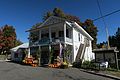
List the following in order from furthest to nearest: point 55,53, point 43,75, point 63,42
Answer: point 55,53 < point 63,42 < point 43,75

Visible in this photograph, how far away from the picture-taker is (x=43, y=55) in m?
33.2

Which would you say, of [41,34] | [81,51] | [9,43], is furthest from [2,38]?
[81,51]

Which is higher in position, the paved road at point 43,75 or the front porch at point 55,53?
the front porch at point 55,53

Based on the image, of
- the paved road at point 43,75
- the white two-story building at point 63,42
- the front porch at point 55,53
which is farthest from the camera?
the white two-story building at point 63,42

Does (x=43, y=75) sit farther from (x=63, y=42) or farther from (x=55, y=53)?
(x=55, y=53)

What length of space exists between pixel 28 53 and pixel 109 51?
15.4 meters

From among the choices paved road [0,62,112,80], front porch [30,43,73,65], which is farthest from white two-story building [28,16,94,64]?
paved road [0,62,112,80]

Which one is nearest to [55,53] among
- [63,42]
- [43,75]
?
[63,42]

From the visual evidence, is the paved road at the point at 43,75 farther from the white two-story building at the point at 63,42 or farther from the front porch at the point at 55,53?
the white two-story building at the point at 63,42

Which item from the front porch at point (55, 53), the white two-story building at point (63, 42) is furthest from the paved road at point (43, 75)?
the white two-story building at point (63, 42)

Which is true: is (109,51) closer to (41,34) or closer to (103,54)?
(103,54)

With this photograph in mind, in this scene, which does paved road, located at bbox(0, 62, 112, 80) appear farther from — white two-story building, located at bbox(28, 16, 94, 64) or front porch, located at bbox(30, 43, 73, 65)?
white two-story building, located at bbox(28, 16, 94, 64)

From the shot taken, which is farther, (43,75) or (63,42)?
(63,42)

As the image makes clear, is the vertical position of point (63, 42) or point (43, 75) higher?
point (63, 42)
